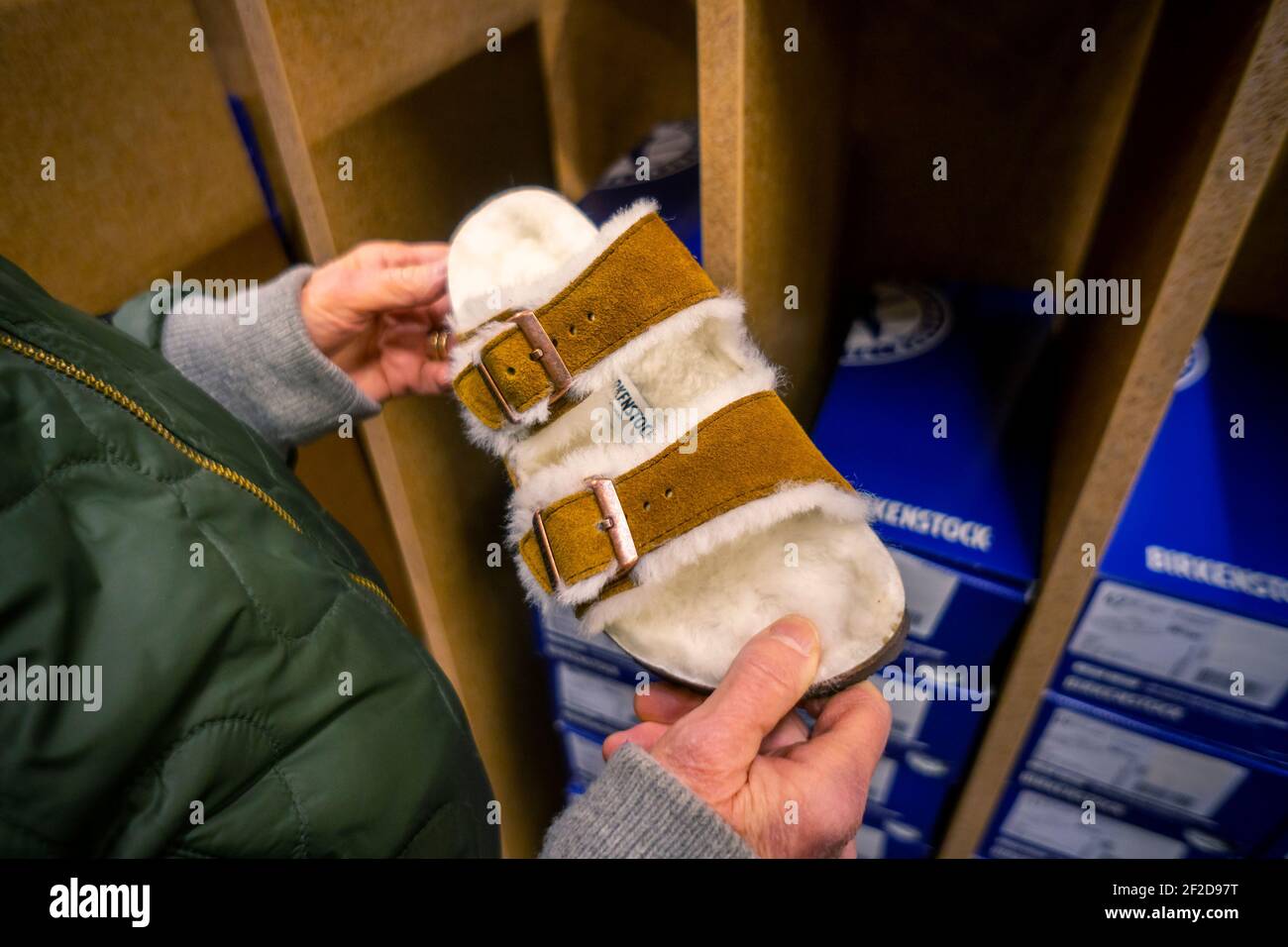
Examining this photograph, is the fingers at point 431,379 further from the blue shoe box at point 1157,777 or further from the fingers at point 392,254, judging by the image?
the blue shoe box at point 1157,777

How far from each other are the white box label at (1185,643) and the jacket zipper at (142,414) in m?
0.60

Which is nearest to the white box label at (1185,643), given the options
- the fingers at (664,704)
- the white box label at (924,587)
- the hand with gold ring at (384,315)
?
the white box label at (924,587)

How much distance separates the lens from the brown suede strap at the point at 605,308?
496 mm

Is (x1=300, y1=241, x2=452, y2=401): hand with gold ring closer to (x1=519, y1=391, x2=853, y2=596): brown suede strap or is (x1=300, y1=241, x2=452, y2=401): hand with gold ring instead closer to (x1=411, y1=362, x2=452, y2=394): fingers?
(x1=411, y1=362, x2=452, y2=394): fingers

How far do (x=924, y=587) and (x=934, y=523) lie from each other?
2.2 inches

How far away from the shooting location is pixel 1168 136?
0.42 meters

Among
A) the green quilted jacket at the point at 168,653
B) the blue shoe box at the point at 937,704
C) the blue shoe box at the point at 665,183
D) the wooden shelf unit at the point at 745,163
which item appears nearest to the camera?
the green quilted jacket at the point at 168,653

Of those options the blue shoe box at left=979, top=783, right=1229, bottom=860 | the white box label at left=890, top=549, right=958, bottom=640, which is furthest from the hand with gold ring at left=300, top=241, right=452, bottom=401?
the blue shoe box at left=979, top=783, right=1229, bottom=860

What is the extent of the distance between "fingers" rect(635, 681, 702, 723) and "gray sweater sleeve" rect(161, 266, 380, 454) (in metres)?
0.38

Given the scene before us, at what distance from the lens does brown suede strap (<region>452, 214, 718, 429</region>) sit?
1.63 feet

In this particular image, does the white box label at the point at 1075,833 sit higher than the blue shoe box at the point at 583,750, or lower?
lower

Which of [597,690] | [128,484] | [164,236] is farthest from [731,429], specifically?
[164,236]

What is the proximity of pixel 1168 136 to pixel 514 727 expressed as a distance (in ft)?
3.17
